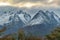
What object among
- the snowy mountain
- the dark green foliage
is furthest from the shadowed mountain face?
the dark green foliage

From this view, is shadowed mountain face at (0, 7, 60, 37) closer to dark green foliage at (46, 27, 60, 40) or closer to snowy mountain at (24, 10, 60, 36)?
snowy mountain at (24, 10, 60, 36)

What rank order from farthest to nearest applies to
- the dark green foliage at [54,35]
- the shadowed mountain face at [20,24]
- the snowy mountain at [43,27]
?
1. the shadowed mountain face at [20,24]
2. the snowy mountain at [43,27]
3. the dark green foliage at [54,35]

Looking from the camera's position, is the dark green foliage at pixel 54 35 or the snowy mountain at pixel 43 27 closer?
the dark green foliage at pixel 54 35

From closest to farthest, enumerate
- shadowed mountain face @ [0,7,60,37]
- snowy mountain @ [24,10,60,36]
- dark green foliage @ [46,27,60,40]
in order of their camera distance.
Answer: dark green foliage @ [46,27,60,40] → snowy mountain @ [24,10,60,36] → shadowed mountain face @ [0,7,60,37]


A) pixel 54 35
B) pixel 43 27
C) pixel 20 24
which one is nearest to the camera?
pixel 54 35

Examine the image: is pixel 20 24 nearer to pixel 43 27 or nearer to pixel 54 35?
pixel 43 27

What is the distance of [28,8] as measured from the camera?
915 centimetres

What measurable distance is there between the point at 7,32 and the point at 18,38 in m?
0.78

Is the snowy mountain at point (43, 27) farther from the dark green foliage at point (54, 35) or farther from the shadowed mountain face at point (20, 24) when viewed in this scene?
the dark green foliage at point (54, 35)

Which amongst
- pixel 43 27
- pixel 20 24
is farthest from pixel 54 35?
pixel 20 24

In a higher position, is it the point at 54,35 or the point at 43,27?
the point at 54,35

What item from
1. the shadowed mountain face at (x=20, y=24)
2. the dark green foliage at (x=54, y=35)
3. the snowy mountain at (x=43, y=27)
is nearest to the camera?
the dark green foliage at (x=54, y=35)

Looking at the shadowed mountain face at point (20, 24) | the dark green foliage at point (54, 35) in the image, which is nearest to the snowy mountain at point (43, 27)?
the shadowed mountain face at point (20, 24)

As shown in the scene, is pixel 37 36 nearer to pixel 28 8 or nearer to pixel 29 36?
pixel 29 36
